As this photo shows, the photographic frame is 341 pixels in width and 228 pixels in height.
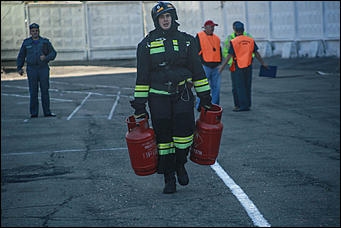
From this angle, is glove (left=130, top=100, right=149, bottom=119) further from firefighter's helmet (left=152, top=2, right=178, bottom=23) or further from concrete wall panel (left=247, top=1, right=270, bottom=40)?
concrete wall panel (left=247, top=1, right=270, bottom=40)

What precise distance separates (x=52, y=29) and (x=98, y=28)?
1.03ft

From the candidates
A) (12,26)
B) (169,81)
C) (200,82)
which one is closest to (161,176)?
(200,82)

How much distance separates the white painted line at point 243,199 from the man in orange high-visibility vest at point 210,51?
75.4 inches

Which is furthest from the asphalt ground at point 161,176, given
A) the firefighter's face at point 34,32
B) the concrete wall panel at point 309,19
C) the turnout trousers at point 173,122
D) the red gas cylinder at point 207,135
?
the concrete wall panel at point 309,19

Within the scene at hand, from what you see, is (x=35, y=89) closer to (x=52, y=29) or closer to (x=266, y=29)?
(x=52, y=29)

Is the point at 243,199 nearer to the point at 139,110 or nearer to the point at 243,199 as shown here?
the point at 243,199

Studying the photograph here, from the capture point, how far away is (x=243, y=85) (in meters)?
14.2

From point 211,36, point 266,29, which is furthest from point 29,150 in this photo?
point 266,29

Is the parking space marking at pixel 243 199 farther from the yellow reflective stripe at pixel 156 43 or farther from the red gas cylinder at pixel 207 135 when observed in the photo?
the yellow reflective stripe at pixel 156 43

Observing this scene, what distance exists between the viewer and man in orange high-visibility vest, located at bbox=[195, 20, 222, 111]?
953cm

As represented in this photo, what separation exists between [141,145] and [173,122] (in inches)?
16.0

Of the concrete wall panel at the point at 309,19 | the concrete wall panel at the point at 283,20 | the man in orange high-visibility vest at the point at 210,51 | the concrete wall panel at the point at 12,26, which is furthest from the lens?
the concrete wall panel at the point at 283,20

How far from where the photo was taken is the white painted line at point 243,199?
6.91 metres

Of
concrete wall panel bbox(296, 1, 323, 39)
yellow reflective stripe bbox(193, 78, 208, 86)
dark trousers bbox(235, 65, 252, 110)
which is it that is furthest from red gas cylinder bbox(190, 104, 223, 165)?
concrete wall panel bbox(296, 1, 323, 39)
